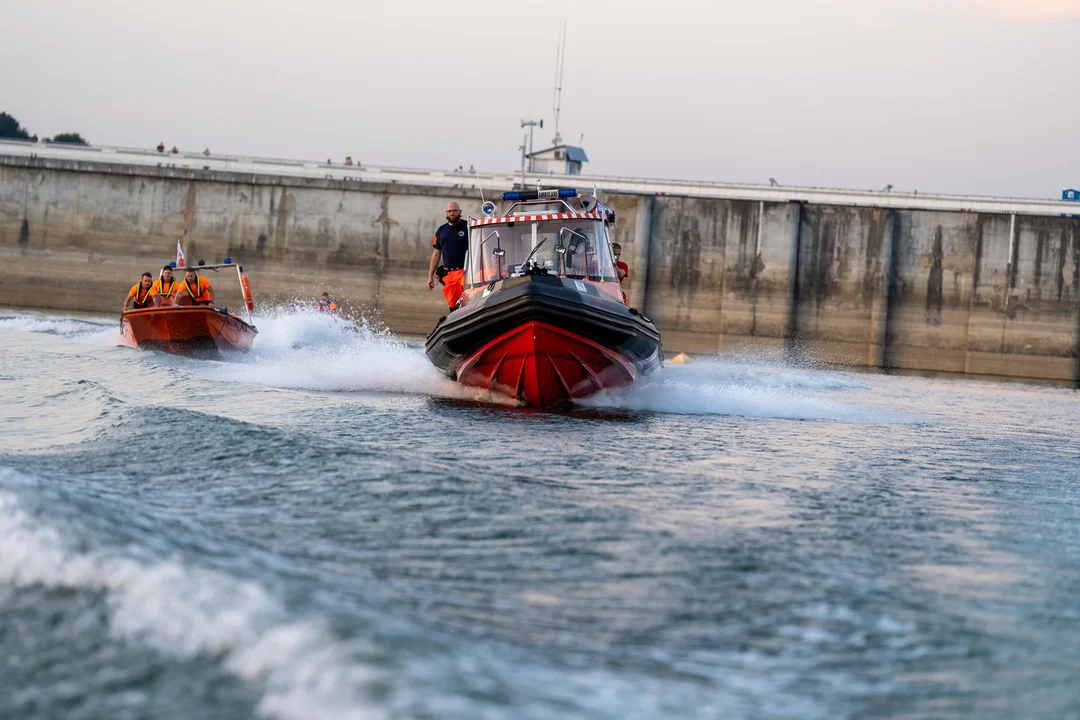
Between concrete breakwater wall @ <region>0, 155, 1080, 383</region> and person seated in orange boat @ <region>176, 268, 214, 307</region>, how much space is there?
12.4 metres

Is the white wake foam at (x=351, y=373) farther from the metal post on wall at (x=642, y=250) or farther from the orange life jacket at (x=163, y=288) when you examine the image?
the metal post on wall at (x=642, y=250)

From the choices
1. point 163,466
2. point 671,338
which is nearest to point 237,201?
point 671,338

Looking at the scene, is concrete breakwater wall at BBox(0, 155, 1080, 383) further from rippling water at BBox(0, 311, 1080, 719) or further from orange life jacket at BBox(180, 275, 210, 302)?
rippling water at BBox(0, 311, 1080, 719)

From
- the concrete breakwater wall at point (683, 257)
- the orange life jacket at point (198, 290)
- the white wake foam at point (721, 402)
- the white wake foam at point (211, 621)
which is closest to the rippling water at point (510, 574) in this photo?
the white wake foam at point (211, 621)

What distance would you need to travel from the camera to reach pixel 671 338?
26.2 metres

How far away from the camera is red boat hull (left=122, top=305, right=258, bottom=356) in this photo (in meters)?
13.6

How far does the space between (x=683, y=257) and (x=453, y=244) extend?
16.6 metres

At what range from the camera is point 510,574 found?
3.24m

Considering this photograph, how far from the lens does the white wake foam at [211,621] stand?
2125 millimetres

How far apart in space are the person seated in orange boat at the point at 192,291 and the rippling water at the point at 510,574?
24.4 ft

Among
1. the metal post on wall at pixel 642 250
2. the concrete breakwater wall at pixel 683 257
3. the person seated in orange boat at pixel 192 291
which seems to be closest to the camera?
the person seated in orange boat at pixel 192 291

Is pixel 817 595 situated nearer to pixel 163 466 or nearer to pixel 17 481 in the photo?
pixel 17 481

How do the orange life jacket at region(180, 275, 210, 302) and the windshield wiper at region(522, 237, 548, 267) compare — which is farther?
the orange life jacket at region(180, 275, 210, 302)

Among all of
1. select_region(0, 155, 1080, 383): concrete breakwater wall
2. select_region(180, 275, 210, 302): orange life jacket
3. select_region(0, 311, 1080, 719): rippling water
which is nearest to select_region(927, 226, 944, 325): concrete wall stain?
select_region(0, 155, 1080, 383): concrete breakwater wall
